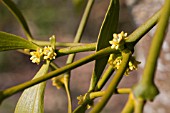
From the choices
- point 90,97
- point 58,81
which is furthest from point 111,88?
point 58,81

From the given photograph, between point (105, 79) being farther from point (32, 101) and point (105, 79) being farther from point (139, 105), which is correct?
point (139, 105)

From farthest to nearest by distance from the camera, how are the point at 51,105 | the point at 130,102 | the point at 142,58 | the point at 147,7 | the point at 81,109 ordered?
the point at 51,105 < the point at 142,58 < the point at 147,7 < the point at 81,109 < the point at 130,102

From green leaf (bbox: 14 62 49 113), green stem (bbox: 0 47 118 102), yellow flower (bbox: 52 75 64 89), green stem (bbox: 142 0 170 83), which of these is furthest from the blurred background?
green stem (bbox: 142 0 170 83)

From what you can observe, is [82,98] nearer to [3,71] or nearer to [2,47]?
[2,47]

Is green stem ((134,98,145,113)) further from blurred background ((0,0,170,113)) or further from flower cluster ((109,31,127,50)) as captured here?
blurred background ((0,0,170,113))

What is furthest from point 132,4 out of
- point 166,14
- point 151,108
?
point 166,14

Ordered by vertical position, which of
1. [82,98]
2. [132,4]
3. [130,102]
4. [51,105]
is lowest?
[130,102]

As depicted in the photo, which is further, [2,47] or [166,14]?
[2,47]

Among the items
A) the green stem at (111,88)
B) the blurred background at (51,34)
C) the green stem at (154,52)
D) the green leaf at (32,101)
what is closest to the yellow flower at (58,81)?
the green leaf at (32,101)

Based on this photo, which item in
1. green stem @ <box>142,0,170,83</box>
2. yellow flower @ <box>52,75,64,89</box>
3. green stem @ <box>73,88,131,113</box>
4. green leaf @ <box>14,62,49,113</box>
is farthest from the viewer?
yellow flower @ <box>52,75,64,89</box>
